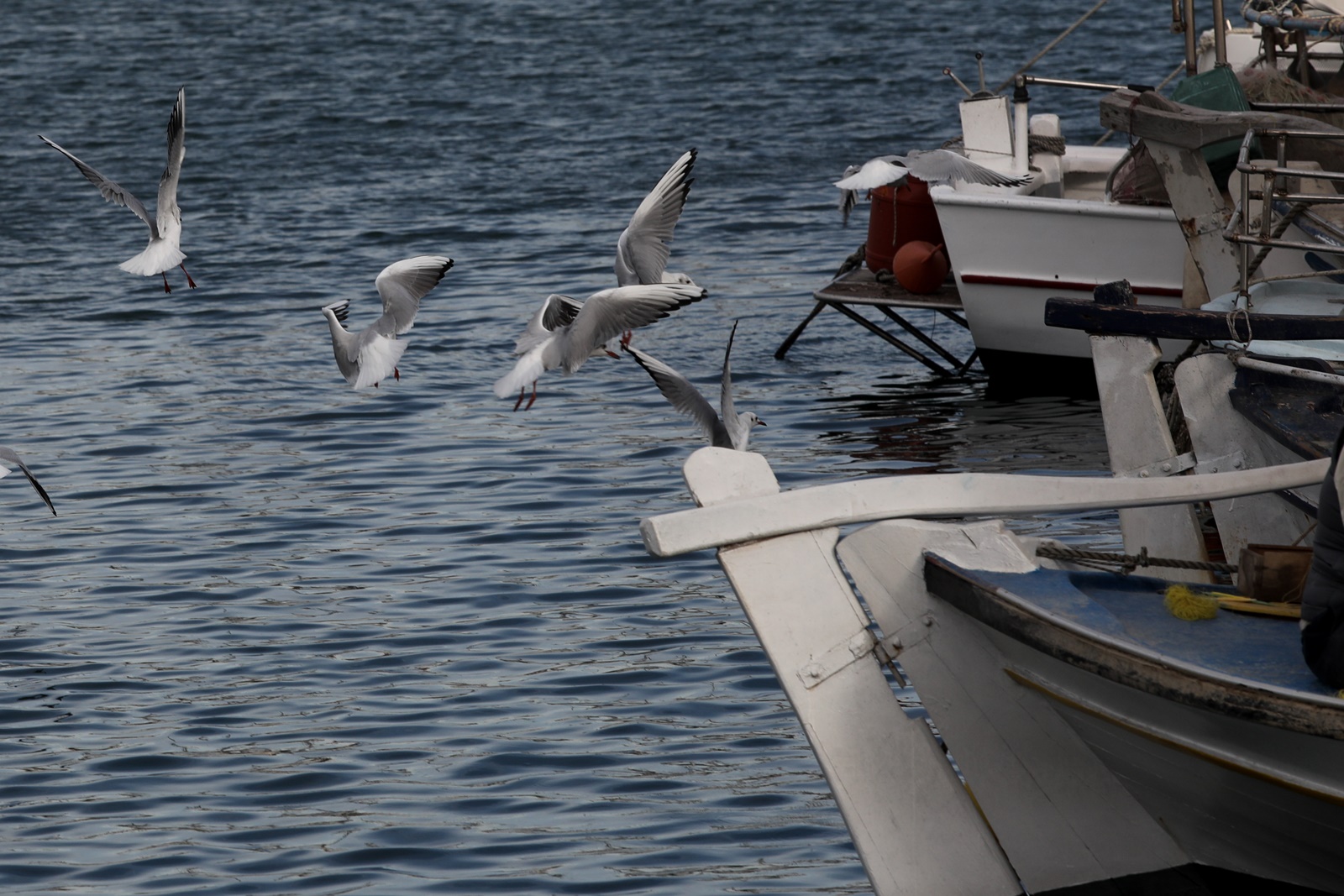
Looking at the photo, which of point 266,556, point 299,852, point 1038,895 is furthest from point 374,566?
point 1038,895

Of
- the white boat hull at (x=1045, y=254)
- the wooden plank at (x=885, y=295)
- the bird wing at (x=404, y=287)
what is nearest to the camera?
the bird wing at (x=404, y=287)

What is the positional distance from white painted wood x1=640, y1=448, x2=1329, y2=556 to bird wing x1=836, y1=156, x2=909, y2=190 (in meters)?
5.77

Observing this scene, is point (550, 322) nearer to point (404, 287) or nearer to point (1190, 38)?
point (404, 287)

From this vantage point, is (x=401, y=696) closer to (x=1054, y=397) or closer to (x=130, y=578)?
(x=130, y=578)

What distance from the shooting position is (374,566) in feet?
31.2

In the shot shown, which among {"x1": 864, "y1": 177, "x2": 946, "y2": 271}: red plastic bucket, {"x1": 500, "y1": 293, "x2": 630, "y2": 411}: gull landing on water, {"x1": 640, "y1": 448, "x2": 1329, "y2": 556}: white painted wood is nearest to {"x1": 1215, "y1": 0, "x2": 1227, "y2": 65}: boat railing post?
{"x1": 864, "y1": 177, "x2": 946, "y2": 271}: red plastic bucket

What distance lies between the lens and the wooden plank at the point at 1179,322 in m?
6.54

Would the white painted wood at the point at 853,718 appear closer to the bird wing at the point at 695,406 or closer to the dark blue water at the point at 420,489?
the dark blue water at the point at 420,489

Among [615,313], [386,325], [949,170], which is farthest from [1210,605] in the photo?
[949,170]

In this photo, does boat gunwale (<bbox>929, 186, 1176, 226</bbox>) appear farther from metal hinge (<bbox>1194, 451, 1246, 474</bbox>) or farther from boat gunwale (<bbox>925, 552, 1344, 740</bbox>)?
boat gunwale (<bbox>925, 552, 1344, 740</bbox>)

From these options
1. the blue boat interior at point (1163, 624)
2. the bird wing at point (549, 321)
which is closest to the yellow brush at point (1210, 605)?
the blue boat interior at point (1163, 624)

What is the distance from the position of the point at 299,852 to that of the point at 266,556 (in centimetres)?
345

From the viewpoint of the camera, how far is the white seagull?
11.4 metres

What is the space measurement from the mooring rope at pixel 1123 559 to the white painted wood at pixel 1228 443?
701mm
